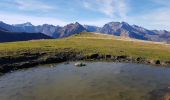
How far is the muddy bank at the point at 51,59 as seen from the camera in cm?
7438

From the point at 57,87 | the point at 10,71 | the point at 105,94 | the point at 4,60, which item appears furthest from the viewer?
the point at 4,60

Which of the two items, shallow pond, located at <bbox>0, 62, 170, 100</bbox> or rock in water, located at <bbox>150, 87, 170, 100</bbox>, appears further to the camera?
shallow pond, located at <bbox>0, 62, 170, 100</bbox>

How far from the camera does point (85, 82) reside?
5747cm

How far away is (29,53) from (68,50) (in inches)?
687

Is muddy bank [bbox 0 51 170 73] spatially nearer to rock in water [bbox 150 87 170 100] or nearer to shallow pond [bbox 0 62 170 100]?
shallow pond [bbox 0 62 170 100]

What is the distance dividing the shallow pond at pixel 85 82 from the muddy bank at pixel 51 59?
12.5 ft

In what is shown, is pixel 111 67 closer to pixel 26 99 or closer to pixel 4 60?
pixel 4 60

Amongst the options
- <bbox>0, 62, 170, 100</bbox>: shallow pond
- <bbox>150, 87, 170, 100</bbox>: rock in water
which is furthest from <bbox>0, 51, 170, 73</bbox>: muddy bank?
<bbox>150, 87, 170, 100</bbox>: rock in water

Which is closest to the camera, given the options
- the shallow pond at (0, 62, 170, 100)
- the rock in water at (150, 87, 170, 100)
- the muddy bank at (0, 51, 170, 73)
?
the rock in water at (150, 87, 170, 100)

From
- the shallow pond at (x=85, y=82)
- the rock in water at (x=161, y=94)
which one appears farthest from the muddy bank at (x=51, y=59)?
the rock in water at (x=161, y=94)

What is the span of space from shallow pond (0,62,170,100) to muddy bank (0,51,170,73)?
3.81 meters

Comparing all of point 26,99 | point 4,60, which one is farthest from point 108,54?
point 26,99

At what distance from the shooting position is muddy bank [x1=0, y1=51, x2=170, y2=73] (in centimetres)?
7438

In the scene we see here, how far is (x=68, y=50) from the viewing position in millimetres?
99875
